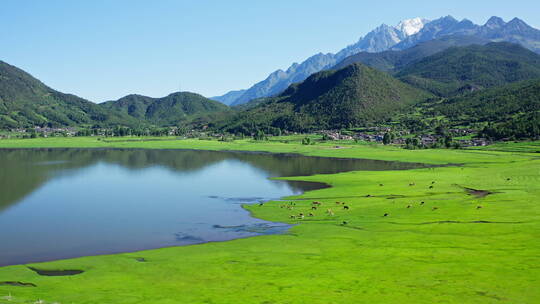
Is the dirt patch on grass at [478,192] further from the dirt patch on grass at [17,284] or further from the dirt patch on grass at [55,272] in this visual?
the dirt patch on grass at [17,284]

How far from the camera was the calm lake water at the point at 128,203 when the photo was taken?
4666 centimetres

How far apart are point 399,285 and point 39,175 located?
97684 mm

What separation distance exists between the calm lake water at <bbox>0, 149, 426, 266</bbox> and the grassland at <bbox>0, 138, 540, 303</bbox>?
5.86m

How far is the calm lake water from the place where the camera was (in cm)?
4666

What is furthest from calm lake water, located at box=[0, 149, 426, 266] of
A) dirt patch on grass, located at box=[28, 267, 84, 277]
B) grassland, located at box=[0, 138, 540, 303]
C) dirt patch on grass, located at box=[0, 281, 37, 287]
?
dirt patch on grass, located at box=[0, 281, 37, 287]

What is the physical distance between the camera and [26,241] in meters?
46.2

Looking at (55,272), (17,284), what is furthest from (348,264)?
(17,284)

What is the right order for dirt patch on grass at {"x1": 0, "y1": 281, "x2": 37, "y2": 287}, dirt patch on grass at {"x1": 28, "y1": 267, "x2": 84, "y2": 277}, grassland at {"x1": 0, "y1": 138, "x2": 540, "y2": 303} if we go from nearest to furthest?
grassland at {"x1": 0, "y1": 138, "x2": 540, "y2": 303} → dirt patch on grass at {"x1": 0, "y1": 281, "x2": 37, "y2": 287} → dirt patch on grass at {"x1": 28, "y1": 267, "x2": 84, "y2": 277}

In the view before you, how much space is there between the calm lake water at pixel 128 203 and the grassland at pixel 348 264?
5.86 m

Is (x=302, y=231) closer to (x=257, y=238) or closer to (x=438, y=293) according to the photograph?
(x=257, y=238)

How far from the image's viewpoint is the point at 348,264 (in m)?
35.2

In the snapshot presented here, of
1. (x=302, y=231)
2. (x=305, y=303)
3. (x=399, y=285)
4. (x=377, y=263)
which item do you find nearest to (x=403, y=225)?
(x=302, y=231)

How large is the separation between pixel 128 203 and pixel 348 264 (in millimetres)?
45806

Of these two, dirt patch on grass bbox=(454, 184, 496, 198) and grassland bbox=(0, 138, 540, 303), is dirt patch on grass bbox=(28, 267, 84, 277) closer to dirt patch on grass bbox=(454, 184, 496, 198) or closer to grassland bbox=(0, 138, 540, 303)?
grassland bbox=(0, 138, 540, 303)
